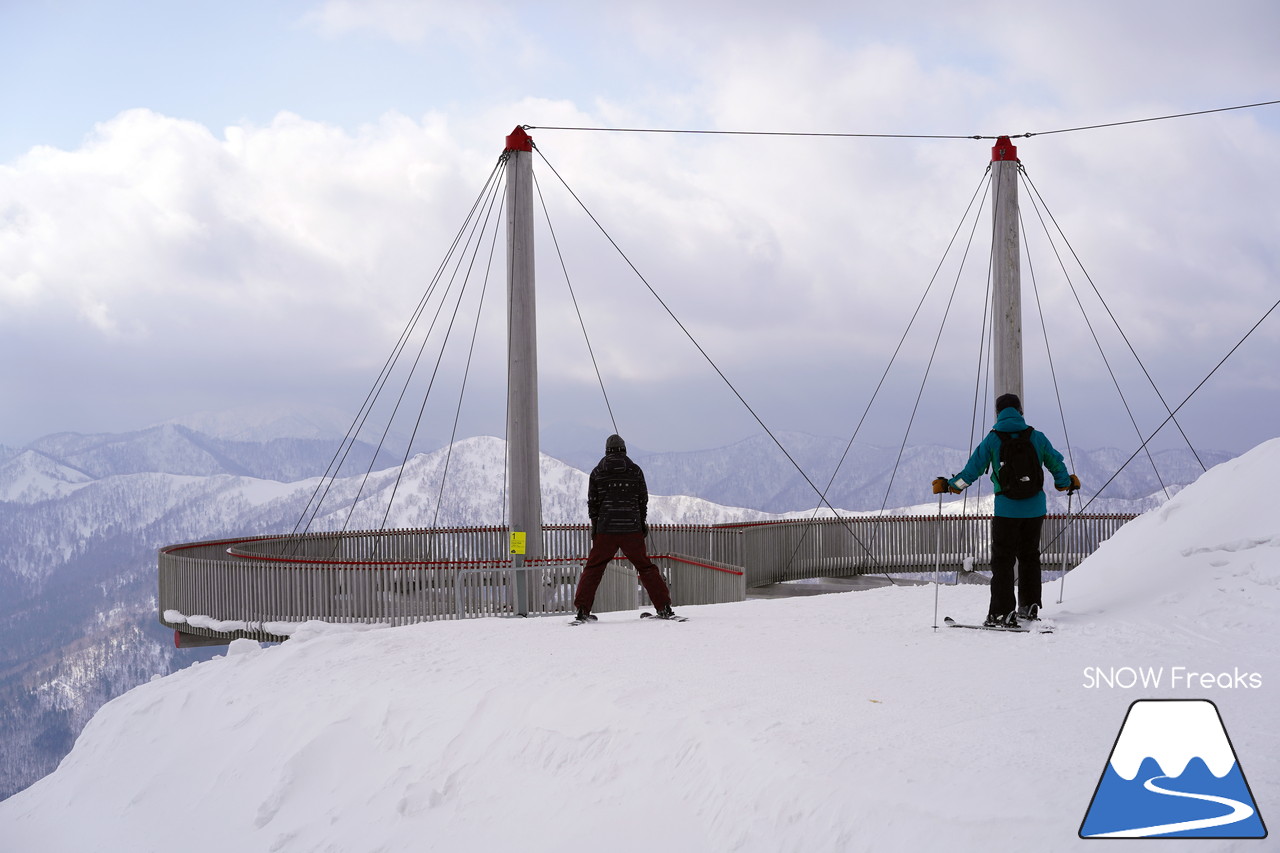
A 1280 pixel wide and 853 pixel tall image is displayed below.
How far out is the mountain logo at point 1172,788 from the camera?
163 inches

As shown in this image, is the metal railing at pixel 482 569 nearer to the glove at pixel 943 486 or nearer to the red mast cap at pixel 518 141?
the glove at pixel 943 486

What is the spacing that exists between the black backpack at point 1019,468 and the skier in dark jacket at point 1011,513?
27mm

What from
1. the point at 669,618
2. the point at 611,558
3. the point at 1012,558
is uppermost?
the point at 1012,558

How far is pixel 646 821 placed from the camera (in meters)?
5.23

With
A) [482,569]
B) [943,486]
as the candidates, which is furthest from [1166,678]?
[482,569]

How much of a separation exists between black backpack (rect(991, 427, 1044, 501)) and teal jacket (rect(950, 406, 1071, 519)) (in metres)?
0.04

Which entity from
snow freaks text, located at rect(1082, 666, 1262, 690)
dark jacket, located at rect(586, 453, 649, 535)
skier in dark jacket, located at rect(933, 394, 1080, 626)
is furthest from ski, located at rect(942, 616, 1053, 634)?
dark jacket, located at rect(586, 453, 649, 535)

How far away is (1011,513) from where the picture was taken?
9.06m

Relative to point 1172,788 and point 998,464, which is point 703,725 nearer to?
point 1172,788

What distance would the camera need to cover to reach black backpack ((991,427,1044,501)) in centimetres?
898

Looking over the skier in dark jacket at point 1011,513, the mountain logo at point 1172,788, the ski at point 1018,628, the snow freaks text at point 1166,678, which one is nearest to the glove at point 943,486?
the skier in dark jacket at point 1011,513

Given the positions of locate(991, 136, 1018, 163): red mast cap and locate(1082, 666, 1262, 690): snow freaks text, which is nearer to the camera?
locate(1082, 666, 1262, 690): snow freaks text

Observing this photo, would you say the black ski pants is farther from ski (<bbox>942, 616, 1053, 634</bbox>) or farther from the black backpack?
the black backpack

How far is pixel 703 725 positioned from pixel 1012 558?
4.59 metres
